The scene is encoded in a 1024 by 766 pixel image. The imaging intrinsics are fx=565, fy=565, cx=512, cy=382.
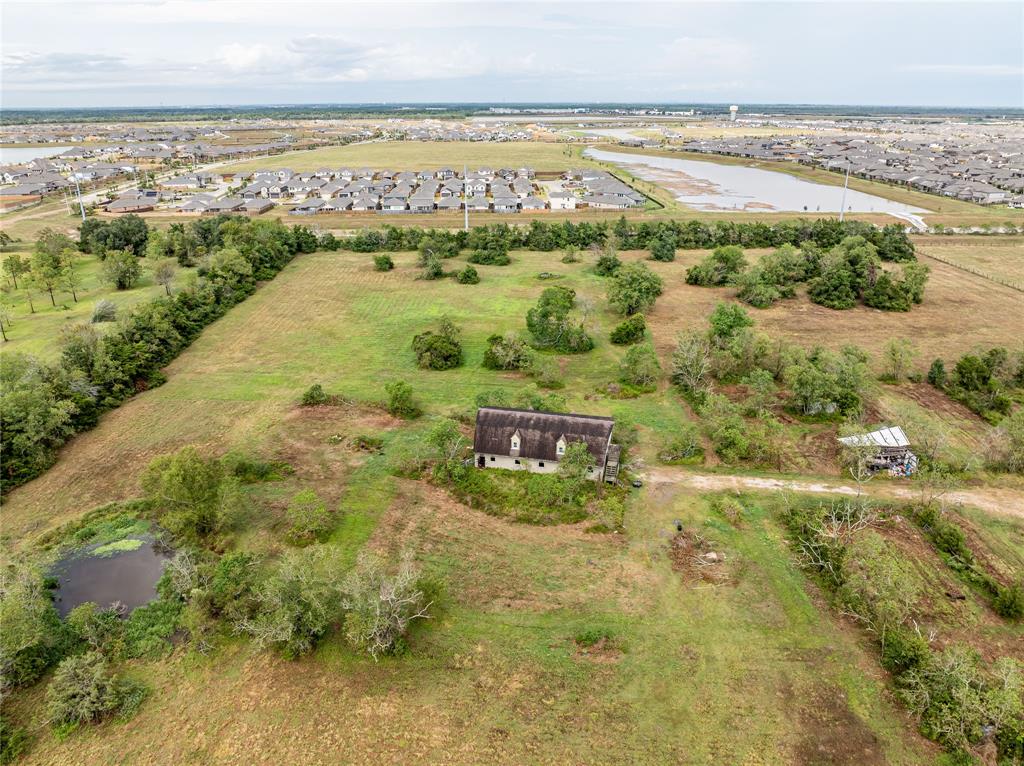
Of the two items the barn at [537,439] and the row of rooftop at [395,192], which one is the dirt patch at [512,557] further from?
the row of rooftop at [395,192]

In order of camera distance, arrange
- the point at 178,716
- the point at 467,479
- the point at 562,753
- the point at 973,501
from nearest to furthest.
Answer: the point at 562,753 < the point at 178,716 < the point at 973,501 < the point at 467,479

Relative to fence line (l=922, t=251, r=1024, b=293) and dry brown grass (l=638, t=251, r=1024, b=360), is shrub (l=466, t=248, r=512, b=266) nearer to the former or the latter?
dry brown grass (l=638, t=251, r=1024, b=360)

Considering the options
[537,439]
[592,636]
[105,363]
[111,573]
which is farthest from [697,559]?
Answer: [105,363]

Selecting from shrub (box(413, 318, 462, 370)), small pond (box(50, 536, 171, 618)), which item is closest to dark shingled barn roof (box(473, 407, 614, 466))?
shrub (box(413, 318, 462, 370))

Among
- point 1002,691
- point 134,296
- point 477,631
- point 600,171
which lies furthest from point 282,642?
point 600,171

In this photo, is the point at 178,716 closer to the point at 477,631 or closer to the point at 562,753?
the point at 477,631

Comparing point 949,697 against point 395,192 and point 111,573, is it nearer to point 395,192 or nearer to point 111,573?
point 111,573

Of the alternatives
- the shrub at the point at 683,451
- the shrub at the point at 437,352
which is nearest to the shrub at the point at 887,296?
the shrub at the point at 683,451
